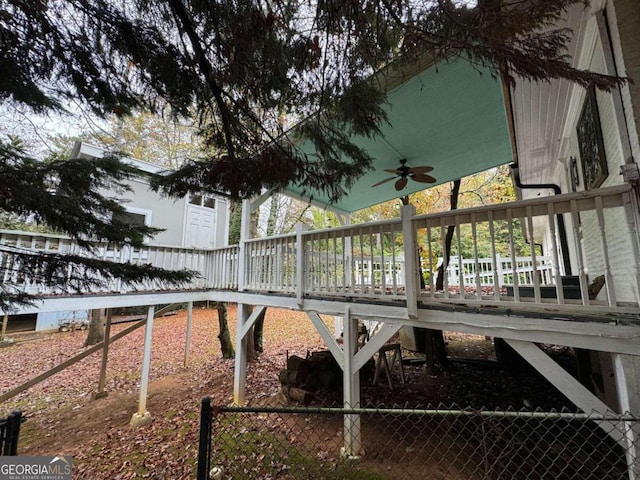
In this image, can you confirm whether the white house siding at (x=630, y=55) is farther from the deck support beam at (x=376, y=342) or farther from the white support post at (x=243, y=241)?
the white support post at (x=243, y=241)

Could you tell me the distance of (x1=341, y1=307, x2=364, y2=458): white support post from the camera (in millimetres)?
3453

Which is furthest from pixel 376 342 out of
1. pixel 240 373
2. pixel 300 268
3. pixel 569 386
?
pixel 240 373

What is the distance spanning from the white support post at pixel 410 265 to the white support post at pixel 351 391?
96 centimetres

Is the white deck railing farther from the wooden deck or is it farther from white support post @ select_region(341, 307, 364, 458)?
white support post @ select_region(341, 307, 364, 458)

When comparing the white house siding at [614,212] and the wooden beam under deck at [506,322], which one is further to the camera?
the white house siding at [614,212]

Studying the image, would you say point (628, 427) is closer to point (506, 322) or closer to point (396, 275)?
point (506, 322)

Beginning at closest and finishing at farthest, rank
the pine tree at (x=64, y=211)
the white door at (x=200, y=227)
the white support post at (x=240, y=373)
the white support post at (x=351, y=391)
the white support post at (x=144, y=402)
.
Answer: the pine tree at (x=64, y=211), the white support post at (x=351, y=391), the white support post at (x=144, y=402), the white support post at (x=240, y=373), the white door at (x=200, y=227)

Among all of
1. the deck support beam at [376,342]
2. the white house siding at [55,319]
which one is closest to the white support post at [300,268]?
the deck support beam at [376,342]

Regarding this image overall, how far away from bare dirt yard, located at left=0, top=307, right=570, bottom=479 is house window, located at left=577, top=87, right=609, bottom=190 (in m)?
2.80

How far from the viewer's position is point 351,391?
3.61 meters

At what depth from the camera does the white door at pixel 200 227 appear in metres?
9.84

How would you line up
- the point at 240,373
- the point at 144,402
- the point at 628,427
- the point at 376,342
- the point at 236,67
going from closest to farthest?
the point at 628,427 < the point at 236,67 < the point at 376,342 < the point at 144,402 < the point at 240,373

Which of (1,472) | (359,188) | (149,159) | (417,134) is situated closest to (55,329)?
(149,159)

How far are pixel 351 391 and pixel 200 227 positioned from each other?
8.43 m
